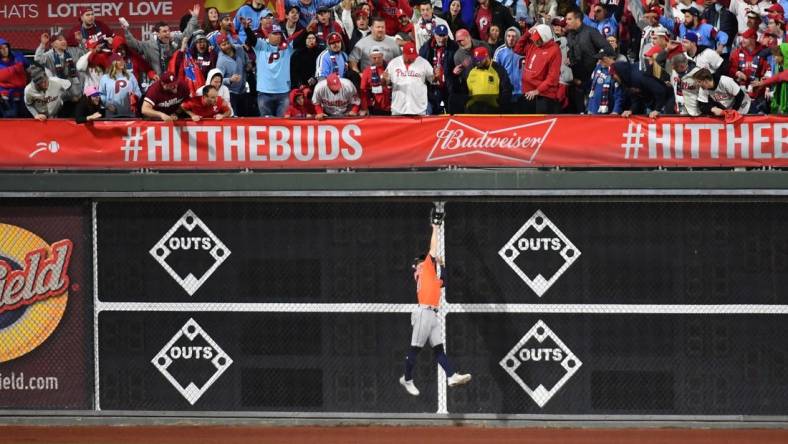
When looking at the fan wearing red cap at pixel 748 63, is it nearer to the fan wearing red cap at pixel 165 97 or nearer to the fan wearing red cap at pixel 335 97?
the fan wearing red cap at pixel 335 97

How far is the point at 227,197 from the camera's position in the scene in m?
16.4

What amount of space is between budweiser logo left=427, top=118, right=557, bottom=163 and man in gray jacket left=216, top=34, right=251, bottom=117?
3.49 meters

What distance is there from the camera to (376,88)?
57.1ft

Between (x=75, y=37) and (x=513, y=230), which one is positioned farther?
(x=75, y=37)

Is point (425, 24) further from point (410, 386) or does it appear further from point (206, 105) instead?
point (410, 386)

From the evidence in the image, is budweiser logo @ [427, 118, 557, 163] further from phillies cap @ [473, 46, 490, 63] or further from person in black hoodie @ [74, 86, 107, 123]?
person in black hoodie @ [74, 86, 107, 123]

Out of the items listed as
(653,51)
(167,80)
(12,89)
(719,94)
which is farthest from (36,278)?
(719,94)

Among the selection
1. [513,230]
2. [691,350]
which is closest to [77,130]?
[513,230]

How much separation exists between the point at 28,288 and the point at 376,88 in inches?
201

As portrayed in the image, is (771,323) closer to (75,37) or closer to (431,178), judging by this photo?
(431,178)

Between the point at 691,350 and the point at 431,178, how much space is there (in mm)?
3720

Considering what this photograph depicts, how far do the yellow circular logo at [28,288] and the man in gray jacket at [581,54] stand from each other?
6966 mm

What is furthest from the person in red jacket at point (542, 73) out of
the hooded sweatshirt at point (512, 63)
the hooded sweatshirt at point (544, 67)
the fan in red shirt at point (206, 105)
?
the fan in red shirt at point (206, 105)

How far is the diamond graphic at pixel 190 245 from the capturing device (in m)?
16.5
